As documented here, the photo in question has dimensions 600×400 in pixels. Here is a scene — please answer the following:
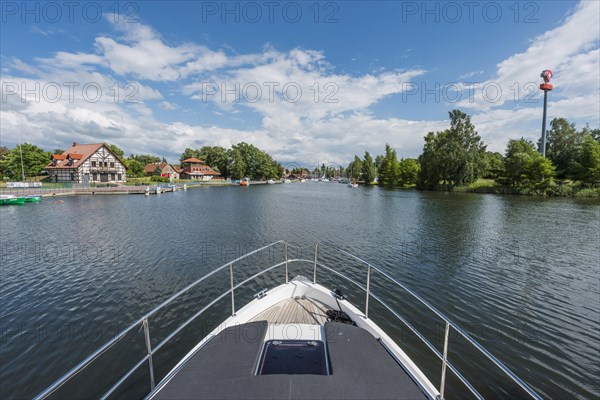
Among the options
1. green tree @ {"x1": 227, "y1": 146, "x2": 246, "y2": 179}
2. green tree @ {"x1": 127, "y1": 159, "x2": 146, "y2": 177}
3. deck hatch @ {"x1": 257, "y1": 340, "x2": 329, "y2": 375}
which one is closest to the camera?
deck hatch @ {"x1": 257, "y1": 340, "x2": 329, "y2": 375}

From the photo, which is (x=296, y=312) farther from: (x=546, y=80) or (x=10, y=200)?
(x=546, y=80)

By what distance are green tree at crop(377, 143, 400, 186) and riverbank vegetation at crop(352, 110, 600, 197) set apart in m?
16.1

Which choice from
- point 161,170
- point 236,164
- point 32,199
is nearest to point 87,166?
point 32,199

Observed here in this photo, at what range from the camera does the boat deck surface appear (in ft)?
17.5

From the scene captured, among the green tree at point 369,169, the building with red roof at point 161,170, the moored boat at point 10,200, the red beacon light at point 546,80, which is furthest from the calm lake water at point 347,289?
the green tree at point 369,169

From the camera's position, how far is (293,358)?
12.4ft

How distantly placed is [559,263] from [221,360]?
17.2 m

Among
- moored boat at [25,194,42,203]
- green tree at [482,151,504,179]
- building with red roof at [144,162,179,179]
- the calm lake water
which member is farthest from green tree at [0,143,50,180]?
green tree at [482,151,504,179]

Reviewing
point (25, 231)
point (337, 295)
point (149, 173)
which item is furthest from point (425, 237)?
point (149, 173)

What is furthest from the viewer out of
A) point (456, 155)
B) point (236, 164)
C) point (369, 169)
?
point (369, 169)

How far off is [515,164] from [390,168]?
128ft

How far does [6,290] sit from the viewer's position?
9914mm

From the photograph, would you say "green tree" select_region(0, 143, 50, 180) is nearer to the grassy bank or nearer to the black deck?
the black deck

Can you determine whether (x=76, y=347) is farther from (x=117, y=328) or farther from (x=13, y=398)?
(x=13, y=398)
